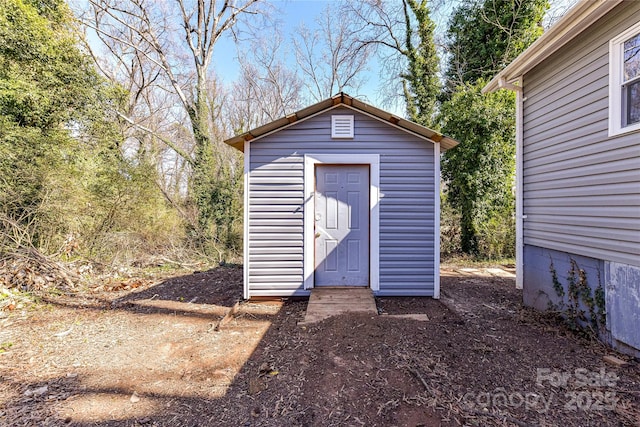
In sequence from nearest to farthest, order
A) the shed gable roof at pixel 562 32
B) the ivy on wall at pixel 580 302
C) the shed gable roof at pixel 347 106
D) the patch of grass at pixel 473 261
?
the shed gable roof at pixel 562 32 → the ivy on wall at pixel 580 302 → the shed gable roof at pixel 347 106 → the patch of grass at pixel 473 261

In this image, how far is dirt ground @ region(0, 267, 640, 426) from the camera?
6.91ft

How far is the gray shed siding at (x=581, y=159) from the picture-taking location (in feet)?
9.40

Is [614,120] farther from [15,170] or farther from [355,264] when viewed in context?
[15,170]

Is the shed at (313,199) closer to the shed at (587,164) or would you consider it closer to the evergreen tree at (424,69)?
the shed at (587,164)

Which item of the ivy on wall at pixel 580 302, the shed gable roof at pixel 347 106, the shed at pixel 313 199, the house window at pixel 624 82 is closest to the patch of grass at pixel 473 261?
the shed at pixel 313 199

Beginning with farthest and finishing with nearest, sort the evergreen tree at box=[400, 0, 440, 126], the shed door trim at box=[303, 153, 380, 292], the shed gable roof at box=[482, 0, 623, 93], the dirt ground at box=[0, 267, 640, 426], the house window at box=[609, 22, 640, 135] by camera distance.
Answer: the evergreen tree at box=[400, 0, 440, 126], the shed door trim at box=[303, 153, 380, 292], the shed gable roof at box=[482, 0, 623, 93], the house window at box=[609, 22, 640, 135], the dirt ground at box=[0, 267, 640, 426]

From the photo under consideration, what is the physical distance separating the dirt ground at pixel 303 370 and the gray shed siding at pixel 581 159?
1188 millimetres

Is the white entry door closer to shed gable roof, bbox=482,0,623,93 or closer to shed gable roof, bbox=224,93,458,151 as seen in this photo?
shed gable roof, bbox=224,93,458,151

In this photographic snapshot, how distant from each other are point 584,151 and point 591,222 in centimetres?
87

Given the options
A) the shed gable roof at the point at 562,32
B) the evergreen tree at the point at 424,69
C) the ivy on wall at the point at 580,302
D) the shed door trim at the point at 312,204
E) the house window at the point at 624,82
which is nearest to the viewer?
the house window at the point at 624,82

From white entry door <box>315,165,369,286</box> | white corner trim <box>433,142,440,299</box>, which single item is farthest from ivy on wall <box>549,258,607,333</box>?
white entry door <box>315,165,369,286</box>

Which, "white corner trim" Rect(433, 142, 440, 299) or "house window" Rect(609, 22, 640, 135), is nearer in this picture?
"house window" Rect(609, 22, 640, 135)

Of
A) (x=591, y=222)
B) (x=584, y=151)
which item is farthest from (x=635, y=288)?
(x=584, y=151)

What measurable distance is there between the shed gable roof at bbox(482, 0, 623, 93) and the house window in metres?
0.37
